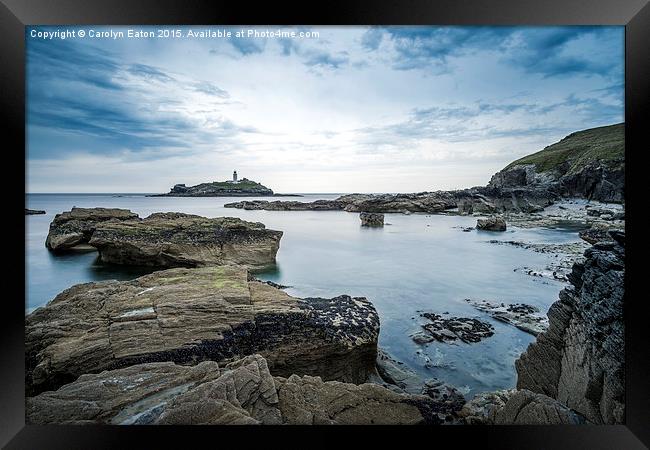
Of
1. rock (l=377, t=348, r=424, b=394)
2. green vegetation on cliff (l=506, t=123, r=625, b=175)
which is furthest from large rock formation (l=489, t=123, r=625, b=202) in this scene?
rock (l=377, t=348, r=424, b=394)

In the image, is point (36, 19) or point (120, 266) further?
point (120, 266)

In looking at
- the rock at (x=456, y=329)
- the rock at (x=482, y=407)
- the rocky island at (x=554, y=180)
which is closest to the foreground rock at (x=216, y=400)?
the rock at (x=482, y=407)

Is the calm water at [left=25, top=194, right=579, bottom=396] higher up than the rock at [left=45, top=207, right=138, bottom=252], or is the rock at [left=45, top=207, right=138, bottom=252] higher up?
the rock at [left=45, top=207, right=138, bottom=252]

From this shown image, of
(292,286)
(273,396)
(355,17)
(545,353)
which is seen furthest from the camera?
(292,286)

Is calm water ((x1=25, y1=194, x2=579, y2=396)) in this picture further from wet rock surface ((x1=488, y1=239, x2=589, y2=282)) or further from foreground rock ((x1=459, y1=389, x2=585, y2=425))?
foreground rock ((x1=459, y1=389, x2=585, y2=425))

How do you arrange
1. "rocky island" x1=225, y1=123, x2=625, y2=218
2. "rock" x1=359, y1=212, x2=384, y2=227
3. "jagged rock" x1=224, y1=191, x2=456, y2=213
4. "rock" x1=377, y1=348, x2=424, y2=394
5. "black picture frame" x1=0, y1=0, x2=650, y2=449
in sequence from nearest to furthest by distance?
"black picture frame" x1=0, y1=0, x2=650, y2=449, "rocky island" x1=225, y1=123, x2=625, y2=218, "rock" x1=377, y1=348, x2=424, y2=394, "jagged rock" x1=224, y1=191, x2=456, y2=213, "rock" x1=359, y1=212, x2=384, y2=227

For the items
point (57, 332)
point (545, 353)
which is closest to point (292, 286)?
point (57, 332)

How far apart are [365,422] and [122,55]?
3.95 meters

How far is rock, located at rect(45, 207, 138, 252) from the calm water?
16 cm

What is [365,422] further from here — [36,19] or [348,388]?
[36,19]

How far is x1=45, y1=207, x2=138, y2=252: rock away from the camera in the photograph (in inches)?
128

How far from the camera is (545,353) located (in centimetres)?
265

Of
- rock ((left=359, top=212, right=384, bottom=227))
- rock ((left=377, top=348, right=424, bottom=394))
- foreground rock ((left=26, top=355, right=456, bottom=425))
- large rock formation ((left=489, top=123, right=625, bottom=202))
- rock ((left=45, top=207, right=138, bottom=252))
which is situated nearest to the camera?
foreground rock ((left=26, top=355, right=456, bottom=425))

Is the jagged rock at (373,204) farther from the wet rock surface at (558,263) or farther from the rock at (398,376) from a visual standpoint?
the wet rock surface at (558,263)
